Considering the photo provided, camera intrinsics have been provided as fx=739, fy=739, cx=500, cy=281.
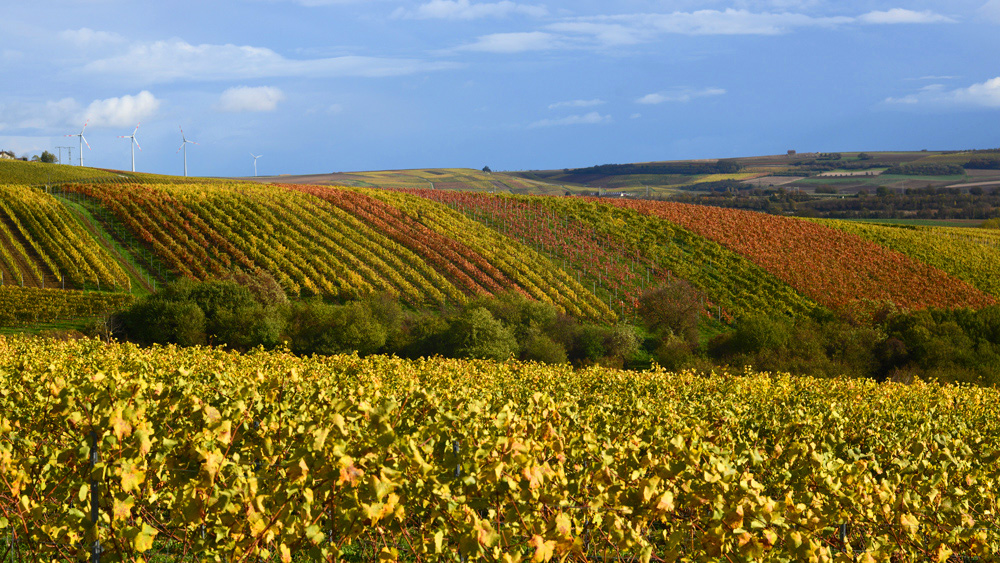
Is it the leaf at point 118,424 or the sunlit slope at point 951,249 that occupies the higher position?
the leaf at point 118,424

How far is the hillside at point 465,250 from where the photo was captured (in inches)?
2160

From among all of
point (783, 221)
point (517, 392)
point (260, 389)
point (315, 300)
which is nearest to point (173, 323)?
point (315, 300)

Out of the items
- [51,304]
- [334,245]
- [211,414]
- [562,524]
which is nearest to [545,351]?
[334,245]

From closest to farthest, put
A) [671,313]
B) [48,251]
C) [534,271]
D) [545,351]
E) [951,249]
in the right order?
[545,351]
[671,313]
[48,251]
[534,271]
[951,249]

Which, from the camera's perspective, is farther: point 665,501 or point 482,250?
point 482,250

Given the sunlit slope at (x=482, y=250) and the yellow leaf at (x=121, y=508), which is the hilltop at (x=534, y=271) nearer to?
the sunlit slope at (x=482, y=250)

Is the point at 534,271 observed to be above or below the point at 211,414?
below

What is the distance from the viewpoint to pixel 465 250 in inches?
2473

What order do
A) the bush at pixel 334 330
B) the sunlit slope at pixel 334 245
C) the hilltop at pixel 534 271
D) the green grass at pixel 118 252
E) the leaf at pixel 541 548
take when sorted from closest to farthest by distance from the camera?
the leaf at pixel 541 548
the bush at pixel 334 330
the hilltop at pixel 534 271
the green grass at pixel 118 252
the sunlit slope at pixel 334 245

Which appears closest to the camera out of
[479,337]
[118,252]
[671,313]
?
[479,337]

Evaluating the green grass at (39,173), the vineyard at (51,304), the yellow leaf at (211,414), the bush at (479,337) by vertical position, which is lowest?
the bush at (479,337)

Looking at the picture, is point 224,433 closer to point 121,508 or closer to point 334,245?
point 121,508

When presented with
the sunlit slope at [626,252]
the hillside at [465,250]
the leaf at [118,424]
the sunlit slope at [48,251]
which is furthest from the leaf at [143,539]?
the sunlit slope at [626,252]

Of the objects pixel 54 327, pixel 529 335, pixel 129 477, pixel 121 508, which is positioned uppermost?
pixel 129 477
